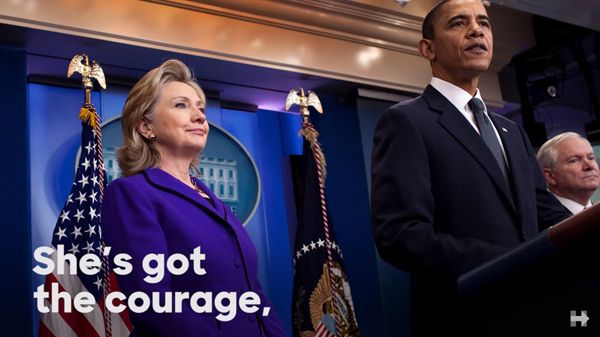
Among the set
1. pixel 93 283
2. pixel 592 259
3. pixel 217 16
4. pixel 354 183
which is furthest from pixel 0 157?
pixel 592 259

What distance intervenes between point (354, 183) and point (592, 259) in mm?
4491

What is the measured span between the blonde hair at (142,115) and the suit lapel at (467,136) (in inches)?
29.9

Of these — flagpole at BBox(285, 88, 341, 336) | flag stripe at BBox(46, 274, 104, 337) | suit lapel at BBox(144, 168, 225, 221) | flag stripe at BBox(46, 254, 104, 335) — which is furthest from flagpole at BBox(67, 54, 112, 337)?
suit lapel at BBox(144, 168, 225, 221)

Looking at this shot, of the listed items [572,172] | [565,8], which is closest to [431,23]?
[572,172]

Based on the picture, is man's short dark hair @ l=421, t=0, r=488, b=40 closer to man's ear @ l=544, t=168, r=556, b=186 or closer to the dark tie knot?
the dark tie knot

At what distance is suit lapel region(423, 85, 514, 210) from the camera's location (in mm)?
1673

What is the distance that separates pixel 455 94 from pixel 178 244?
2.49 ft

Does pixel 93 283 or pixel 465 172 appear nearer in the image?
pixel 465 172

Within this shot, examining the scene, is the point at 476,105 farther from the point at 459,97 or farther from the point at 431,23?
the point at 431,23

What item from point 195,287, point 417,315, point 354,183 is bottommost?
point 417,315

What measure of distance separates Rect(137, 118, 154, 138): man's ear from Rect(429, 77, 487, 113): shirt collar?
80 centimetres

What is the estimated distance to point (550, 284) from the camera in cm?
86

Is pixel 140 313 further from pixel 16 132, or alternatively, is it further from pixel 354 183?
pixel 354 183

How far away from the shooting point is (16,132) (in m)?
4.14
